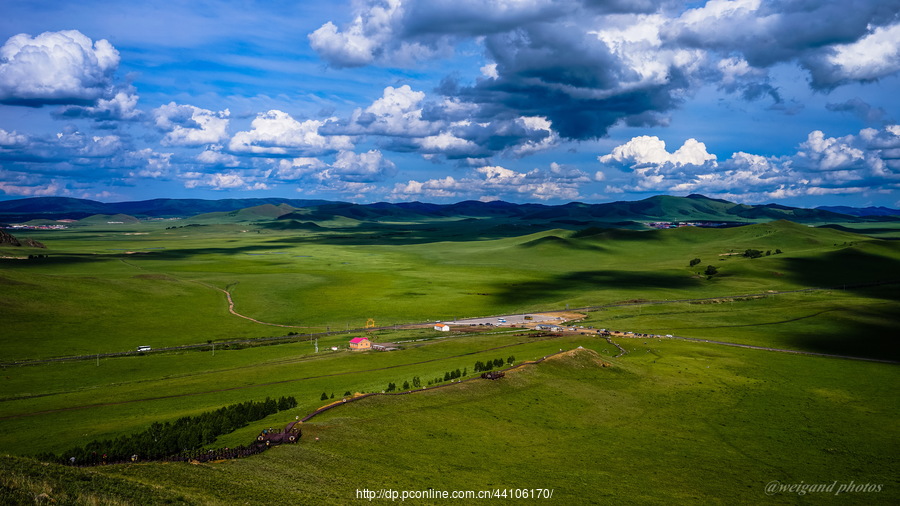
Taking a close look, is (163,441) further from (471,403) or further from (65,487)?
(471,403)

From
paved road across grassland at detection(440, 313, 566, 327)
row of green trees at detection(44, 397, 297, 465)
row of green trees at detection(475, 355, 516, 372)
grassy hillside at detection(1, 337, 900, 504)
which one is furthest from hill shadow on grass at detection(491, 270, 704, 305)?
row of green trees at detection(44, 397, 297, 465)

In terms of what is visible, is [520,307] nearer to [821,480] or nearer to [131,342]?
[131,342]

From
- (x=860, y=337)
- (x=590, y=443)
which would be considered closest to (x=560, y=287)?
(x=860, y=337)

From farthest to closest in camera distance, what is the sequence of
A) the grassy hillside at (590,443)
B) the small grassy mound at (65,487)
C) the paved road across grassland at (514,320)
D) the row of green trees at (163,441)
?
the paved road across grassland at (514,320), the row of green trees at (163,441), the grassy hillside at (590,443), the small grassy mound at (65,487)

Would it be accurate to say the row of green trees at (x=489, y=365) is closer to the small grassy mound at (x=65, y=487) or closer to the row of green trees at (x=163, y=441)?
the row of green trees at (x=163, y=441)

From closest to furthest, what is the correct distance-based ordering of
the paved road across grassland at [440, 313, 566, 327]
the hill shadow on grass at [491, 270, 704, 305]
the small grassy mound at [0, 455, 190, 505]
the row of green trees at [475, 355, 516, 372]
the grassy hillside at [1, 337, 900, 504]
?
the small grassy mound at [0, 455, 190, 505]
the grassy hillside at [1, 337, 900, 504]
the row of green trees at [475, 355, 516, 372]
the paved road across grassland at [440, 313, 566, 327]
the hill shadow on grass at [491, 270, 704, 305]

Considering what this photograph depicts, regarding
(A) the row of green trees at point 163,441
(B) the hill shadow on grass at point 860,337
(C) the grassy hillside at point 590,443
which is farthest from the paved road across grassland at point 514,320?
(A) the row of green trees at point 163,441

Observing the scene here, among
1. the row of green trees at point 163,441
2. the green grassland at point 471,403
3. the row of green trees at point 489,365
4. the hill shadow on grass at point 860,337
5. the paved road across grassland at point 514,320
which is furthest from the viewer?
the paved road across grassland at point 514,320

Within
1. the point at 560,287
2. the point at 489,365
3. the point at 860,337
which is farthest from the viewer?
the point at 560,287

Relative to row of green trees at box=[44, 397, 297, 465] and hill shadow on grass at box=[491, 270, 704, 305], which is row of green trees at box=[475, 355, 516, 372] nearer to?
row of green trees at box=[44, 397, 297, 465]

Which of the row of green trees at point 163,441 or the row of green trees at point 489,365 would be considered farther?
the row of green trees at point 489,365
